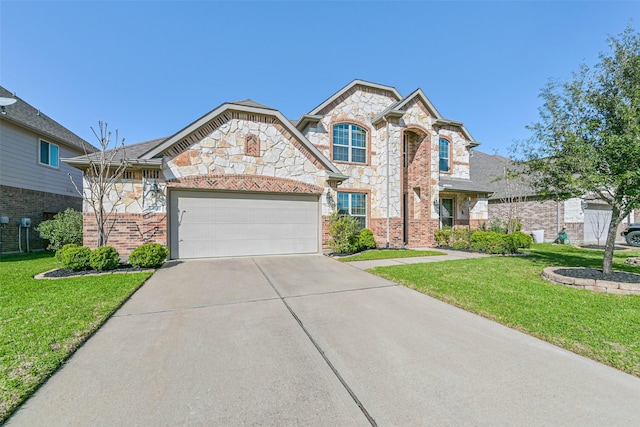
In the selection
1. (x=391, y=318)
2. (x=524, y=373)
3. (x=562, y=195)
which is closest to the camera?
(x=524, y=373)

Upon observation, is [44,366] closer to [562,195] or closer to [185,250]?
[185,250]

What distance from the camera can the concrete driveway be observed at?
220 centimetres

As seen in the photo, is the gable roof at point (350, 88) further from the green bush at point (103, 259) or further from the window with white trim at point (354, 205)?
the green bush at point (103, 259)

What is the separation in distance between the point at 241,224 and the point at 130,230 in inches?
134

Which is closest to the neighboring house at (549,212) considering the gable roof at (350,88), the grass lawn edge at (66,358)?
the gable roof at (350,88)

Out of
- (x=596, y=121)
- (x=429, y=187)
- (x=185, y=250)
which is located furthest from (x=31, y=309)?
(x=429, y=187)

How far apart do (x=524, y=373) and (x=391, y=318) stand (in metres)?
1.79

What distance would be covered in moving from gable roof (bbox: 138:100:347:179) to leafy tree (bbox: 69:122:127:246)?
894 millimetres

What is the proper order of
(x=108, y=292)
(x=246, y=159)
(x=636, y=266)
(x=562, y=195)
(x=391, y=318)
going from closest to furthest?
(x=391, y=318)
(x=108, y=292)
(x=562, y=195)
(x=636, y=266)
(x=246, y=159)

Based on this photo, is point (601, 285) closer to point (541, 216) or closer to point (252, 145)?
point (252, 145)

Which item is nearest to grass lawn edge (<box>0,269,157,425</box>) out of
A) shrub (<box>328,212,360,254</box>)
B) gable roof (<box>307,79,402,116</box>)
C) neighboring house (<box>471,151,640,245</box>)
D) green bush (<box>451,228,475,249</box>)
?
shrub (<box>328,212,360,254</box>)

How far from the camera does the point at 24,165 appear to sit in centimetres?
1186

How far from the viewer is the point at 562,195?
272 inches

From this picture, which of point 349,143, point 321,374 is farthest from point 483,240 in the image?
point 321,374
